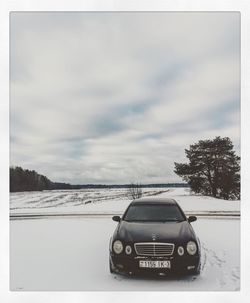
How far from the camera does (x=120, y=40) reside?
5.16 meters

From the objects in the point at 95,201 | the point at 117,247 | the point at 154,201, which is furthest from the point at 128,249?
the point at 95,201

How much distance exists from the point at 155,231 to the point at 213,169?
78.9 inches

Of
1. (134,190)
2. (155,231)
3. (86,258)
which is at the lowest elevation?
(86,258)

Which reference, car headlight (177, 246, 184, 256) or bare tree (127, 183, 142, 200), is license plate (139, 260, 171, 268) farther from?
bare tree (127, 183, 142, 200)

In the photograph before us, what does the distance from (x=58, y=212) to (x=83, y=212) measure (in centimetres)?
46

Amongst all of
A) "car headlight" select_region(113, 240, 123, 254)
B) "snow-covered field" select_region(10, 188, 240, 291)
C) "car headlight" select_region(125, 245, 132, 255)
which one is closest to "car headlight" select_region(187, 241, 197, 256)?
"snow-covered field" select_region(10, 188, 240, 291)

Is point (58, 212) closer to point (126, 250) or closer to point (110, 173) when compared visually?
point (110, 173)

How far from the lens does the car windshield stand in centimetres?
459

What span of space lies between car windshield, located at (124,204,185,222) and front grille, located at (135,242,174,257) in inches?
20.4

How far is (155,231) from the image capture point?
422cm

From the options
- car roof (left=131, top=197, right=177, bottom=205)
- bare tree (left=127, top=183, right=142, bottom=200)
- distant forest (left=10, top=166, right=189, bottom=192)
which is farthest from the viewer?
bare tree (left=127, top=183, right=142, bottom=200)

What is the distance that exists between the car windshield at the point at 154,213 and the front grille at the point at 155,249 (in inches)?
20.4
